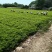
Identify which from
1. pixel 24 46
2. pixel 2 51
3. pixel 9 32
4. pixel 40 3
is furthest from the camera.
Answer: pixel 40 3

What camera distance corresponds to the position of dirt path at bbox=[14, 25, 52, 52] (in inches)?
379

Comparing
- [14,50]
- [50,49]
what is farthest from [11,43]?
[50,49]

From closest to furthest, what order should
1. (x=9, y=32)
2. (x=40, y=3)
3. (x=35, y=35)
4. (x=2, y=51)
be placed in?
(x=2, y=51) < (x=9, y=32) < (x=35, y=35) < (x=40, y=3)

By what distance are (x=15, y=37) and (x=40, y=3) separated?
3809 cm

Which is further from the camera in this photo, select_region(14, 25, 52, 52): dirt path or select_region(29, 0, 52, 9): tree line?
select_region(29, 0, 52, 9): tree line

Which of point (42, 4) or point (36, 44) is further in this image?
point (42, 4)

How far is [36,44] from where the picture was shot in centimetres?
1049

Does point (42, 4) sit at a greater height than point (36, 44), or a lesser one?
lesser

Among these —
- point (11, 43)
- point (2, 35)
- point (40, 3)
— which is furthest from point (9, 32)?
point (40, 3)

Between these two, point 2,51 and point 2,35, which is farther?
point 2,35

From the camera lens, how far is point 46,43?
35.3ft

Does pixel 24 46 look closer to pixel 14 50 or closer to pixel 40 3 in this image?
pixel 14 50

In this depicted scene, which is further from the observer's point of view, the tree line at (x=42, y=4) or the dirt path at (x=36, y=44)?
the tree line at (x=42, y=4)

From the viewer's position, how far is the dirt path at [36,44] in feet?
31.6
